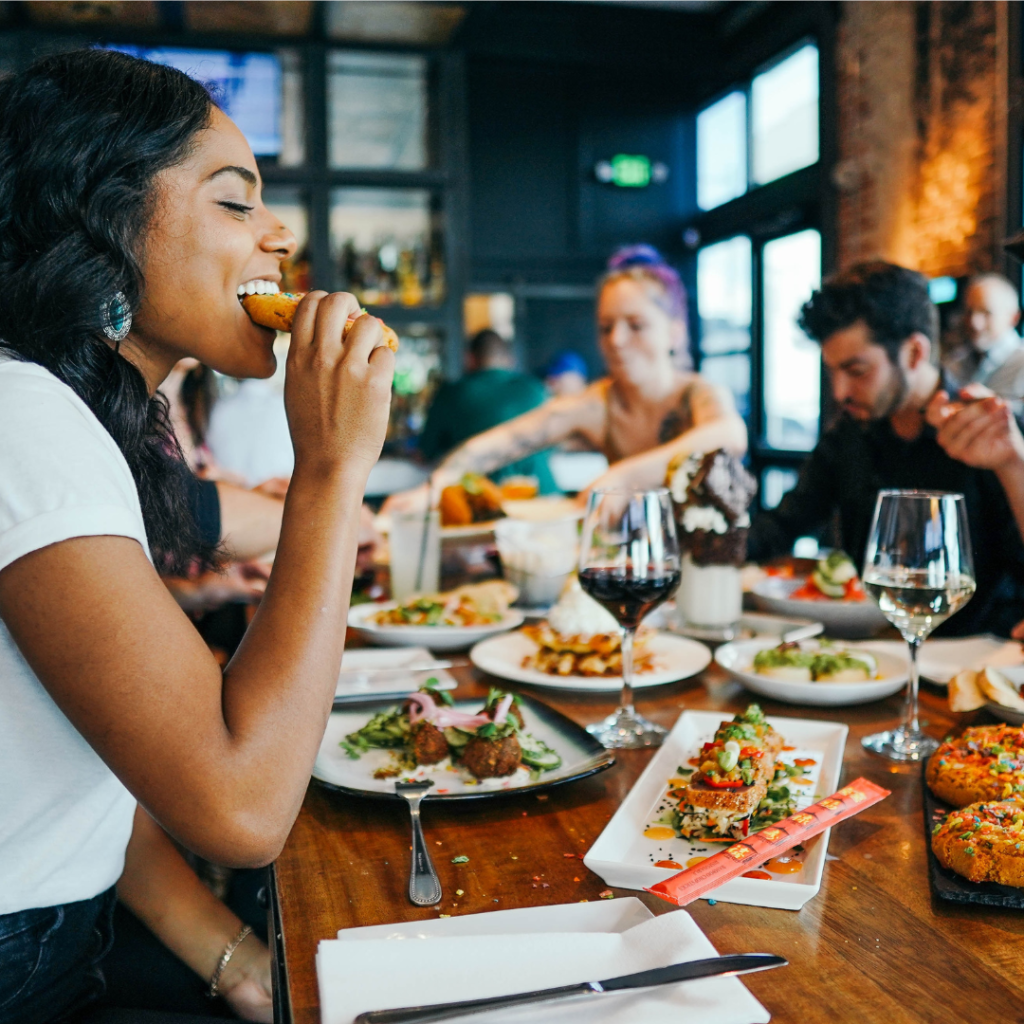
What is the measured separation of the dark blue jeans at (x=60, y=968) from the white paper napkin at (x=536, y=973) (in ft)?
1.40

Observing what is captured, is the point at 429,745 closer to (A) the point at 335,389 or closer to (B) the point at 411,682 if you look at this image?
(B) the point at 411,682

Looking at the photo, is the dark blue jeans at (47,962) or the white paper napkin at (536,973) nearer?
the white paper napkin at (536,973)

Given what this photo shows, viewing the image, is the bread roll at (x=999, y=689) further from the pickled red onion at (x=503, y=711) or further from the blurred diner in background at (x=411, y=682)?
the pickled red onion at (x=503, y=711)

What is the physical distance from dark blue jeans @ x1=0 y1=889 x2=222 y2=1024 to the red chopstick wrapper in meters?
0.57

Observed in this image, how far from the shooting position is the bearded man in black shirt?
2.13m

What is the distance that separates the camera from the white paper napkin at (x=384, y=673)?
1269 mm

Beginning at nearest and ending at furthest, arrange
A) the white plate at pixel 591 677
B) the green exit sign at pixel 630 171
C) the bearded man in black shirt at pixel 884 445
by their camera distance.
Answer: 1. the white plate at pixel 591 677
2. the bearded man in black shirt at pixel 884 445
3. the green exit sign at pixel 630 171

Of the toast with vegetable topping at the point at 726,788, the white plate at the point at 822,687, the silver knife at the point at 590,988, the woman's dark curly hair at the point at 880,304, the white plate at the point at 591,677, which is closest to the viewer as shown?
the silver knife at the point at 590,988

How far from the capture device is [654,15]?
6832mm

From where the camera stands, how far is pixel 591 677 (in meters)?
1.36

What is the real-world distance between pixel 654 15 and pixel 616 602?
6.87m

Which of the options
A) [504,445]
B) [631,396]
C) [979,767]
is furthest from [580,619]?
[631,396]

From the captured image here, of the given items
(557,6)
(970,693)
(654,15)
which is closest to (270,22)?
(557,6)

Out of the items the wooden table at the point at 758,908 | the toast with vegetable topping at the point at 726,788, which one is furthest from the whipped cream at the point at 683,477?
the toast with vegetable topping at the point at 726,788
